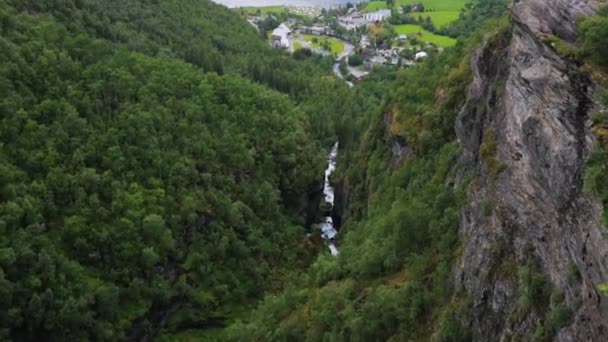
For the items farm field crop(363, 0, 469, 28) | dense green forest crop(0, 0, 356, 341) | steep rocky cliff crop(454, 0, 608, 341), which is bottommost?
farm field crop(363, 0, 469, 28)

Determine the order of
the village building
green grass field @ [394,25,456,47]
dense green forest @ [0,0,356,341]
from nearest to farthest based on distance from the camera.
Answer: dense green forest @ [0,0,356,341] < green grass field @ [394,25,456,47] < the village building

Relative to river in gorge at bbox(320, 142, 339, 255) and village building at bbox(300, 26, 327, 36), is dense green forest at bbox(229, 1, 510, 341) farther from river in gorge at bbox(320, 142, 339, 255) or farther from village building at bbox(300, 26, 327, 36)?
village building at bbox(300, 26, 327, 36)

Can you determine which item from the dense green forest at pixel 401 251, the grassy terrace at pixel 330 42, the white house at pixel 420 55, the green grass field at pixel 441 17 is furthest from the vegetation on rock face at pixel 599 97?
the green grass field at pixel 441 17

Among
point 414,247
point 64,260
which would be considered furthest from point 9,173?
point 414,247

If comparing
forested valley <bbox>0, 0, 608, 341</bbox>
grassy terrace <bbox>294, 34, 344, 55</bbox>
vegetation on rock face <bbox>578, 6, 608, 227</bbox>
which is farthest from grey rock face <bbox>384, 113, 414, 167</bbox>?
grassy terrace <bbox>294, 34, 344, 55</bbox>

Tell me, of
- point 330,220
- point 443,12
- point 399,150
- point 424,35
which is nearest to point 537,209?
point 399,150

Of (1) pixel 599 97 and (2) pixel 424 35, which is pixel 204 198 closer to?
(1) pixel 599 97

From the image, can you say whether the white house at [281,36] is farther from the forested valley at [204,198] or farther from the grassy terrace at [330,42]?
the forested valley at [204,198]
